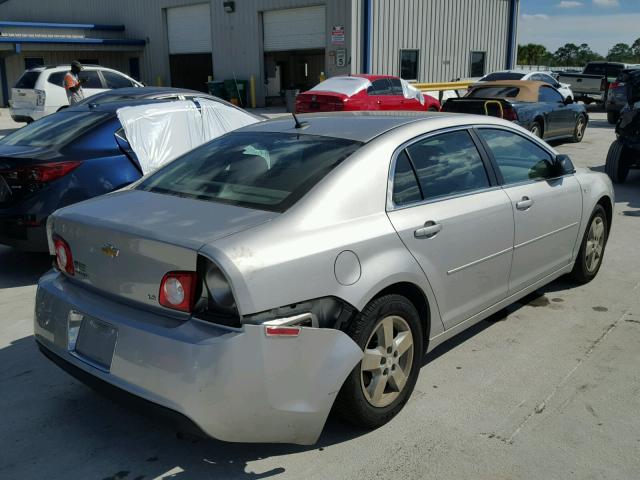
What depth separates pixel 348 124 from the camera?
3768mm

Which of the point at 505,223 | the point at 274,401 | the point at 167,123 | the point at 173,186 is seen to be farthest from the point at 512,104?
the point at 274,401

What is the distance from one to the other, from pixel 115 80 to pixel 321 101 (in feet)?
22.0

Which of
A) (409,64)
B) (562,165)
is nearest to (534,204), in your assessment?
(562,165)

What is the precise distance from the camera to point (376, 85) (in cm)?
1554

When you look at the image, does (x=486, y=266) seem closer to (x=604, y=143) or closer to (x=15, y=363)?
(x=15, y=363)

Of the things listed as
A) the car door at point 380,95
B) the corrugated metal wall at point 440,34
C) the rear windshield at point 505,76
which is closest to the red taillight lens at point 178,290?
the car door at point 380,95

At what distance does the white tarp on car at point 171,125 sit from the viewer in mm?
6176

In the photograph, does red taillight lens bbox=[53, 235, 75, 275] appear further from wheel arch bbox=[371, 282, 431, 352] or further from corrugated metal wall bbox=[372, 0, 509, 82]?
corrugated metal wall bbox=[372, 0, 509, 82]

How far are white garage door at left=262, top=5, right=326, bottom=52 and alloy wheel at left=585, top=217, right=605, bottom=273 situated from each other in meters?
19.4

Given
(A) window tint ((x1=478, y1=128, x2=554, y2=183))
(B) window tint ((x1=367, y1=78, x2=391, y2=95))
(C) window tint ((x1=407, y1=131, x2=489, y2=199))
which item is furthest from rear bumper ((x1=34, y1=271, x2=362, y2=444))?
(B) window tint ((x1=367, y1=78, x2=391, y2=95))

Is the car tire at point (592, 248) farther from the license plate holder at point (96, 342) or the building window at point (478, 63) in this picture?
the building window at point (478, 63)

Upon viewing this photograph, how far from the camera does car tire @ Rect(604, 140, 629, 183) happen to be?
992cm

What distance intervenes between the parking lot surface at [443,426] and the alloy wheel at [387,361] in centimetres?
20

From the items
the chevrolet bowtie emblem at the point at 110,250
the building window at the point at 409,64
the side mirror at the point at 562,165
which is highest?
the building window at the point at 409,64
